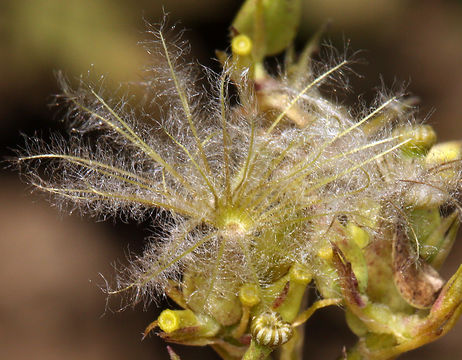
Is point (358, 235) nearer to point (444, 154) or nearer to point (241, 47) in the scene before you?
point (444, 154)

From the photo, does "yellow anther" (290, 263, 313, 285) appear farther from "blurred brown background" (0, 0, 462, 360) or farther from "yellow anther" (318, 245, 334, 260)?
"blurred brown background" (0, 0, 462, 360)

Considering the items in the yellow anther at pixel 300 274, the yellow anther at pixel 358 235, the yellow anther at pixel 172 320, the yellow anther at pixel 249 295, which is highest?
the yellow anther at pixel 358 235

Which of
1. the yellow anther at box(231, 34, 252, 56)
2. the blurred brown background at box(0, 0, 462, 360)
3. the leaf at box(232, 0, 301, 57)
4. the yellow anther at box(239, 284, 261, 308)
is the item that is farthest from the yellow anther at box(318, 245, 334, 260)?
the blurred brown background at box(0, 0, 462, 360)

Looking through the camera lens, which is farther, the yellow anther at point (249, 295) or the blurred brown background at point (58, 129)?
the blurred brown background at point (58, 129)

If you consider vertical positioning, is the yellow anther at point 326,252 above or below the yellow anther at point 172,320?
above

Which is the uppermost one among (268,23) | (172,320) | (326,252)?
(268,23)

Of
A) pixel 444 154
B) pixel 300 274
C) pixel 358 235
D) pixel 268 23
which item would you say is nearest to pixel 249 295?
pixel 300 274

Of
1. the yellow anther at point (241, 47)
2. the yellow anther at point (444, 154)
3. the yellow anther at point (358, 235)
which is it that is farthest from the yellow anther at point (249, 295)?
the yellow anther at point (241, 47)

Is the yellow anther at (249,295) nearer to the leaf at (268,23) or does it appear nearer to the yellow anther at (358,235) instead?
the yellow anther at (358,235)
